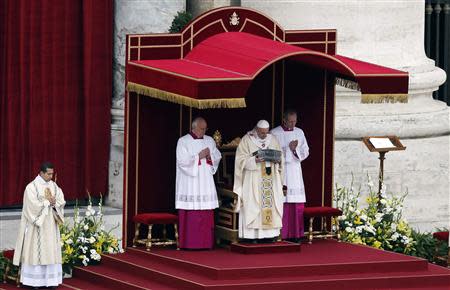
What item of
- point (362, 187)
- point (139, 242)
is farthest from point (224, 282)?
point (362, 187)

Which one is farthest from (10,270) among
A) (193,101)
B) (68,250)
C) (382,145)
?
(382,145)

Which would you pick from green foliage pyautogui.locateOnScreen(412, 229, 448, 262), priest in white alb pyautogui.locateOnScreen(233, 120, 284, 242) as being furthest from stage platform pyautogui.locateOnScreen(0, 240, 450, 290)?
green foliage pyautogui.locateOnScreen(412, 229, 448, 262)

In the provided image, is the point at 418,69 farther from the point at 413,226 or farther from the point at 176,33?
the point at 176,33

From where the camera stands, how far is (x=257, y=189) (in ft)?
86.7

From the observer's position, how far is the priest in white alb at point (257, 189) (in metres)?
26.3

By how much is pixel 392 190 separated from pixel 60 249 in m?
5.91

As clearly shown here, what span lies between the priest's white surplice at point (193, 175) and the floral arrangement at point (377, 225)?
2.32m

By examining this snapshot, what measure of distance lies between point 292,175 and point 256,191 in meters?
0.92

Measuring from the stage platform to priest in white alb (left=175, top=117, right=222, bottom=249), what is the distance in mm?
228

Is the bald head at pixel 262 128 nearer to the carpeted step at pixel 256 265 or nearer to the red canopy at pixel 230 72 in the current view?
the red canopy at pixel 230 72

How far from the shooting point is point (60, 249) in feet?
84.6

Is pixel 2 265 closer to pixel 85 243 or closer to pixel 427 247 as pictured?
pixel 85 243

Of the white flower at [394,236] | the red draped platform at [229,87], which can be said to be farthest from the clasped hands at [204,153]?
the white flower at [394,236]

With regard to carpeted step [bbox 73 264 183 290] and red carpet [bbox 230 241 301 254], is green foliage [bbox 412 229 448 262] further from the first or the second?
carpeted step [bbox 73 264 183 290]
